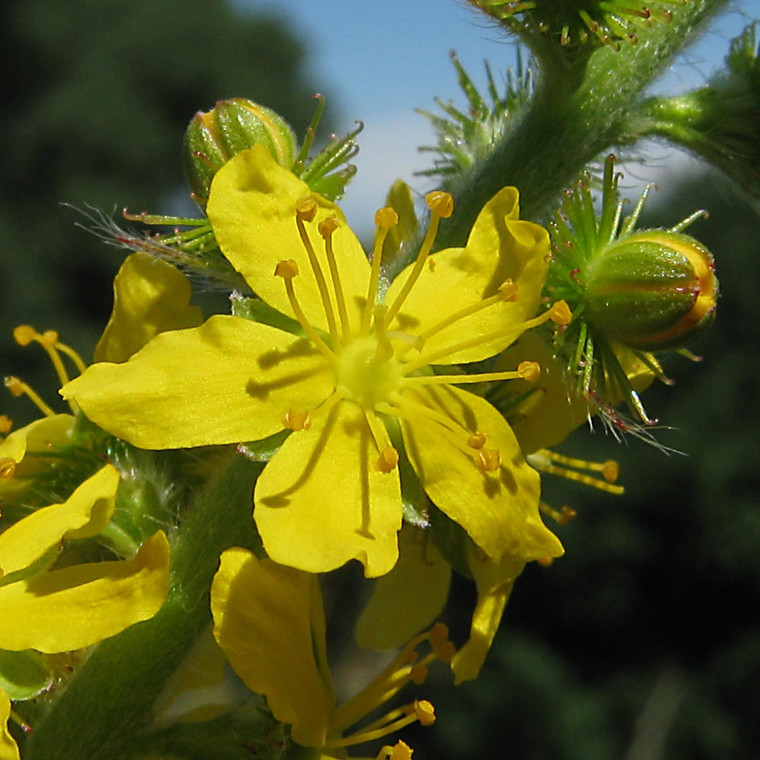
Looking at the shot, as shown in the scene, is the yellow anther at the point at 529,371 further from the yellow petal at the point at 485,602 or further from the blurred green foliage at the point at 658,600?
the blurred green foliage at the point at 658,600

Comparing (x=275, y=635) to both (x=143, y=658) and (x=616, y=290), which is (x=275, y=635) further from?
(x=616, y=290)

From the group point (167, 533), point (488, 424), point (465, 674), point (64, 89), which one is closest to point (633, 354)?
point (488, 424)

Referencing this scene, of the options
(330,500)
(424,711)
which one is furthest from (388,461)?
(424,711)

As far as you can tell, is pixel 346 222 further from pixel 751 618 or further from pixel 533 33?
pixel 751 618

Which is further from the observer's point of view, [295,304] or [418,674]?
[418,674]

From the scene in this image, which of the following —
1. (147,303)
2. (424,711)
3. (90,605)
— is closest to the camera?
(90,605)

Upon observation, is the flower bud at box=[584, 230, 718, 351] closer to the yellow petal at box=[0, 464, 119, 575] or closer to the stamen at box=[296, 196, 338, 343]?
the stamen at box=[296, 196, 338, 343]

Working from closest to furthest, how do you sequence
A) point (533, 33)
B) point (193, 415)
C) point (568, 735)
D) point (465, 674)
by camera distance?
point (193, 415) → point (533, 33) → point (465, 674) → point (568, 735)

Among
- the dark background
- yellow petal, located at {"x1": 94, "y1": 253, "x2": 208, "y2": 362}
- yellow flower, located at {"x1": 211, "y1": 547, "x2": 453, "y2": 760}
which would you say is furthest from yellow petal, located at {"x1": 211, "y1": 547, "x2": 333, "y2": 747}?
the dark background
